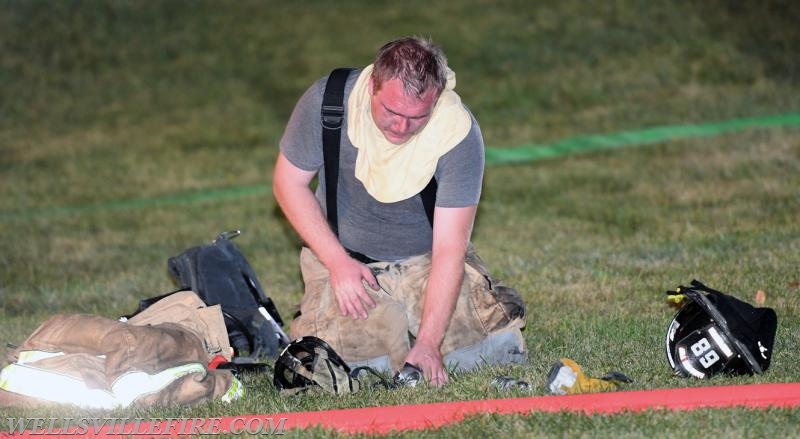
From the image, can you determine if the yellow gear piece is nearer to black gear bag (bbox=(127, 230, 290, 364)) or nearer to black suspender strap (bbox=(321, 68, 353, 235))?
black suspender strap (bbox=(321, 68, 353, 235))

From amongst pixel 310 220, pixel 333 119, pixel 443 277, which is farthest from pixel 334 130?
pixel 443 277

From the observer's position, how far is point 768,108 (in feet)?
39.0

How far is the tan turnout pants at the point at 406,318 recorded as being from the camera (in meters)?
5.18

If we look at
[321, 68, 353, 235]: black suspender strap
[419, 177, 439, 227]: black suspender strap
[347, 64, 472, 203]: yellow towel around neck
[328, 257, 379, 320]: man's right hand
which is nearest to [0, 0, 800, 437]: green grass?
[328, 257, 379, 320]: man's right hand

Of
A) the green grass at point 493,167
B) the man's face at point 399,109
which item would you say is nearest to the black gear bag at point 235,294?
the green grass at point 493,167

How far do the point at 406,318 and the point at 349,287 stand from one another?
1.27ft

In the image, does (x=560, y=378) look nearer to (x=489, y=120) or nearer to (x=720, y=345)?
(x=720, y=345)

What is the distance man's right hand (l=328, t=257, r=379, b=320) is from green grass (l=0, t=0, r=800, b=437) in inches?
21.6

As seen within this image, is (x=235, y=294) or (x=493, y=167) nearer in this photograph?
(x=235, y=294)

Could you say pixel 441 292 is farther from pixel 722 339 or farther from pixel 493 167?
pixel 493 167

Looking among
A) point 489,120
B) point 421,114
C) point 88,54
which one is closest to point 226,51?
point 88,54

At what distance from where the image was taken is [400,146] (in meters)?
5.00

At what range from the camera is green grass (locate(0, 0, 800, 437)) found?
5641mm

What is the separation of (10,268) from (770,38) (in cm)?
1034
